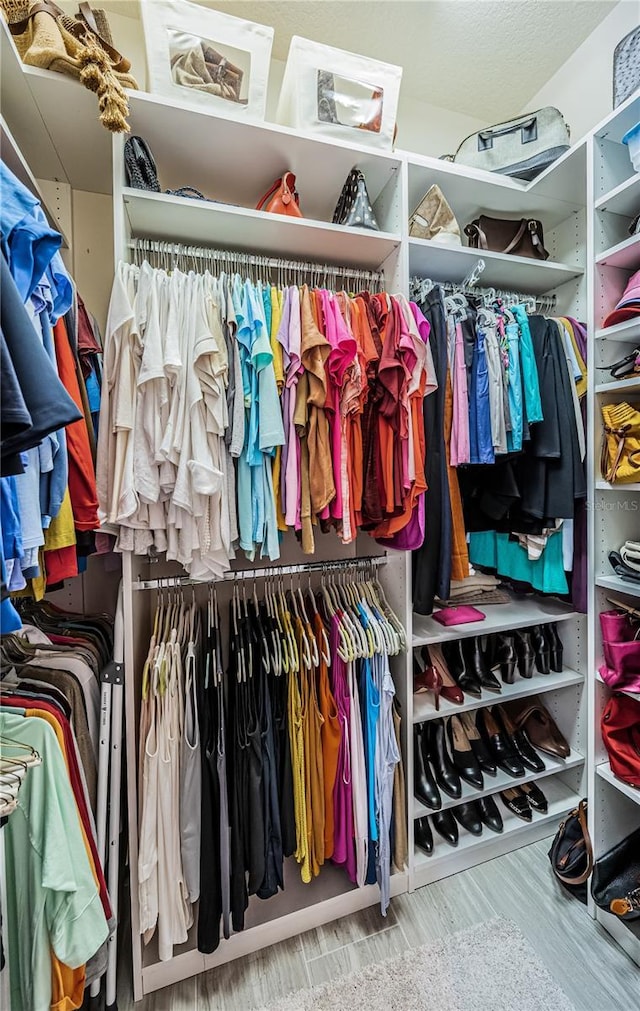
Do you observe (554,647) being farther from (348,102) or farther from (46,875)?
(348,102)

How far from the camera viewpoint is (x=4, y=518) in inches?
25.8

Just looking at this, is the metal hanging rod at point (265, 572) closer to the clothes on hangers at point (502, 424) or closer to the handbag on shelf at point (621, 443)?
the clothes on hangers at point (502, 424)

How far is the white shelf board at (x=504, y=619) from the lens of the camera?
153cm

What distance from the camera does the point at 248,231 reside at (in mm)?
1332

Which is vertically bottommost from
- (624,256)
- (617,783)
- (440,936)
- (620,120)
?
(440,936)

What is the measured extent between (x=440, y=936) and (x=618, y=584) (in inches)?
48.8

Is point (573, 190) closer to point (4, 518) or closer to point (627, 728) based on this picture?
point (627, 728)

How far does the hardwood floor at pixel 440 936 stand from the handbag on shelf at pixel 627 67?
2.61 m

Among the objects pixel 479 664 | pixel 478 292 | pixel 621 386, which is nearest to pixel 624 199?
pixel 478 292

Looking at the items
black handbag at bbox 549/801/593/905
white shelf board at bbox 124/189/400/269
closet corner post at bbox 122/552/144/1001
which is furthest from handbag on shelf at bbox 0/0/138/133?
black handbag at bbox 549/801/593/905

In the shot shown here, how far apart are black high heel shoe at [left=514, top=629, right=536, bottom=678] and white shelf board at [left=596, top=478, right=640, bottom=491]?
29.2 inches

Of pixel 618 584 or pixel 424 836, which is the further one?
pixel 424 836

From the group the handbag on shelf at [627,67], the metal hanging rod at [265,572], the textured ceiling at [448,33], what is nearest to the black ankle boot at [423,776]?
the metal hanging rod at [265,572]

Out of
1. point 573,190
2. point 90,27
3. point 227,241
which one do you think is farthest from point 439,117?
point 90,27
